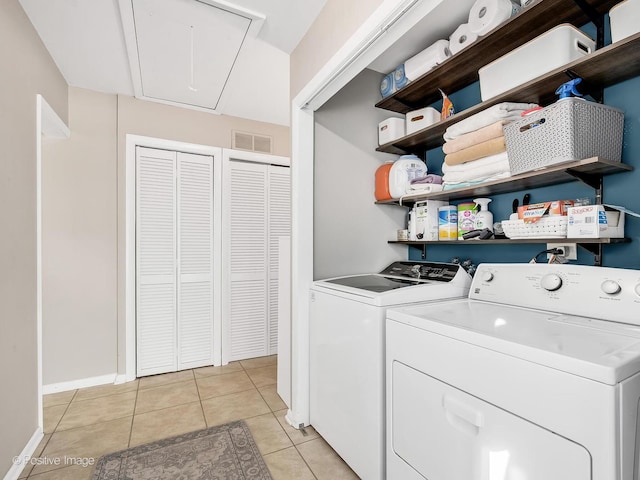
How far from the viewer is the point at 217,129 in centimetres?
324

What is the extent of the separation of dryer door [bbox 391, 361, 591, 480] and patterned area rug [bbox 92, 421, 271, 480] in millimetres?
911

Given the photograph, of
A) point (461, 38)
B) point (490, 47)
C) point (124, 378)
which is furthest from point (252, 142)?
point (124, 378)

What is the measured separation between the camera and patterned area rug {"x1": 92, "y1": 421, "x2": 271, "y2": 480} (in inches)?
65.7

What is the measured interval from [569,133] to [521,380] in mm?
891

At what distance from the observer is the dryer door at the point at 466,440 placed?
80cm

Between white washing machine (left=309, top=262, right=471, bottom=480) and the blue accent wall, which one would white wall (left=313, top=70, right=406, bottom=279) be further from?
the blue accent wall

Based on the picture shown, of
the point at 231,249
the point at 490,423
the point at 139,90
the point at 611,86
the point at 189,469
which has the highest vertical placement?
the point at 139,90

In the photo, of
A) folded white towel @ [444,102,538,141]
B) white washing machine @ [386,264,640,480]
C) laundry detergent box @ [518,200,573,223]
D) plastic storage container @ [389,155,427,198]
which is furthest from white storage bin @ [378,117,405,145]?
white washing machine @ [386,264,640,480]

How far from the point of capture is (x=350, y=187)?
2.18 meters

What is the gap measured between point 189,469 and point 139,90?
286 cm

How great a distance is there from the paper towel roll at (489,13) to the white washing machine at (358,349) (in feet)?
3.81

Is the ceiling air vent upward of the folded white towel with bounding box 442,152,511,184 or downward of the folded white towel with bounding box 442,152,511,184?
upward

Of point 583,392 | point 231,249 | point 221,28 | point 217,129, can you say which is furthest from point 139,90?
point 583,392

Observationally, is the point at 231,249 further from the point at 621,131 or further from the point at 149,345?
the point at 621,131
